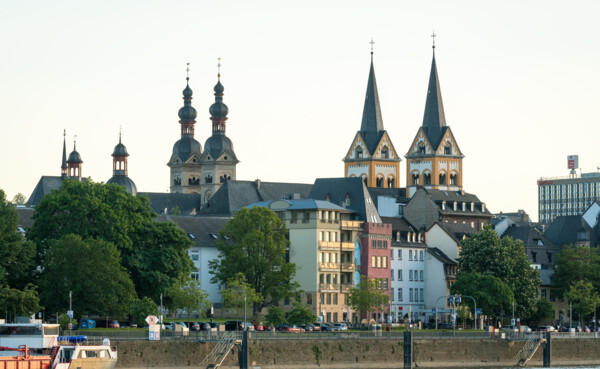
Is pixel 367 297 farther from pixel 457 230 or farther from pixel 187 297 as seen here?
pixel 457 230

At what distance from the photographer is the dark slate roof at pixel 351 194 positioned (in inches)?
6093

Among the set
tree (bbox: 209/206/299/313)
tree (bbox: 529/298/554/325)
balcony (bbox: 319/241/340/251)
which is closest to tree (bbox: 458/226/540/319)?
tree (bbox: 529/298/554/325)

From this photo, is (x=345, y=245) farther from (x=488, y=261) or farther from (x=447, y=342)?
(x=447, y=342)

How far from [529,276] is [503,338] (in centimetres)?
3553

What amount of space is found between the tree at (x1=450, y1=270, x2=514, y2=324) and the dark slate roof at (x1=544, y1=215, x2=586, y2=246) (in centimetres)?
3738

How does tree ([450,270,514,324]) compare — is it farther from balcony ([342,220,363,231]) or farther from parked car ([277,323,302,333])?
parked car ([277,323,302,333])

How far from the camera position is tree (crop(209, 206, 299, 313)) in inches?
5482

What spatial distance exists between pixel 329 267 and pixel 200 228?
16824mm

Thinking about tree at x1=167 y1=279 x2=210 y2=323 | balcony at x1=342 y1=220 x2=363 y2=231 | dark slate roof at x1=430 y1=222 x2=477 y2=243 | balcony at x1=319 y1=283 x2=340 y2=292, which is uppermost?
dark slate roof at x1=430 y1=222 x2=477 y2=243

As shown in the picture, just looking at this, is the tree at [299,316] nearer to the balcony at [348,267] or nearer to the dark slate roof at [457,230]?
the balcony at [348,267]

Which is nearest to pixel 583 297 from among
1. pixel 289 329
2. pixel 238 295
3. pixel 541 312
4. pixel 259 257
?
pixel 541 312

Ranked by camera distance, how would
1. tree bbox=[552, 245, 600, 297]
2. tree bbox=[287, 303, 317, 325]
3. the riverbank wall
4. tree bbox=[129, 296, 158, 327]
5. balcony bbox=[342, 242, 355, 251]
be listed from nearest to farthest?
the riverbank wall → tree bbox=[129, 296, 158, 327] → tree bbox=[287, 303, 317, 325] → balcony bbox=[342, 242, 355, 251] → tree bbox=[552, 245, 600, 297]

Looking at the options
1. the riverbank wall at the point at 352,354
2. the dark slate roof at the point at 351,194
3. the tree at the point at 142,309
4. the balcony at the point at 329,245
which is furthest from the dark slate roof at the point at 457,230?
the tree at the point at 142,309

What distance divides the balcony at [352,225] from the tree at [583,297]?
28496mm
